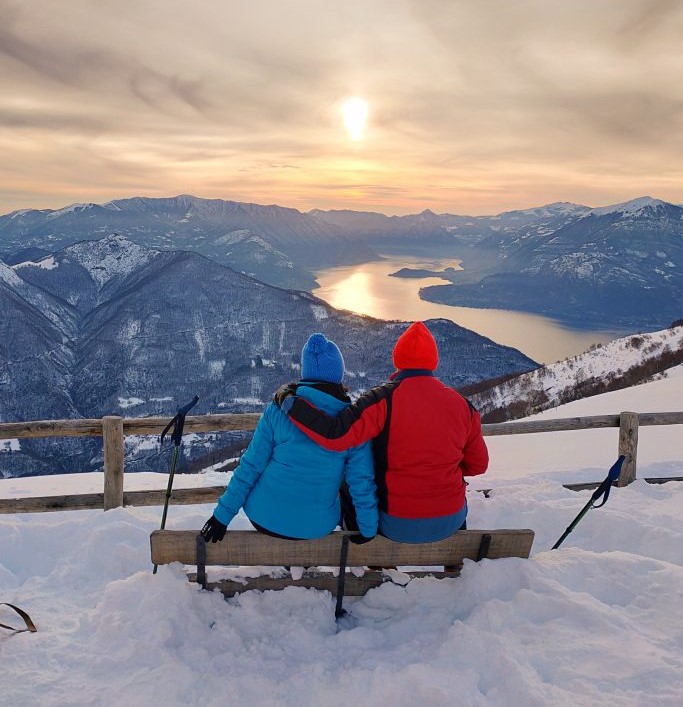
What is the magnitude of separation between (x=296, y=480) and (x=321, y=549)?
0.57 metres

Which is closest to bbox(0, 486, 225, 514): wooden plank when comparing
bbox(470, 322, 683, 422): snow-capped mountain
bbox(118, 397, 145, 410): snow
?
bbox(470, 322, 683, 422): snow-capped mountain

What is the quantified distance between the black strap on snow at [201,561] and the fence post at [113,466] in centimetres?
273

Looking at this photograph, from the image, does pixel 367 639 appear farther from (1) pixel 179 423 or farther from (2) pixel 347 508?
(1) pixel 179 423

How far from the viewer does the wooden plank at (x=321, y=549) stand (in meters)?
4.05

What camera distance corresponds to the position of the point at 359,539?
4.12 m

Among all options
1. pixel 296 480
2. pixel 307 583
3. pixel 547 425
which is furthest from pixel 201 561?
pixel 547 425

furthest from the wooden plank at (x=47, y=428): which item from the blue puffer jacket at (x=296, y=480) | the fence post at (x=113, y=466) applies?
the blue puffer jacket at (x=296, y=480)

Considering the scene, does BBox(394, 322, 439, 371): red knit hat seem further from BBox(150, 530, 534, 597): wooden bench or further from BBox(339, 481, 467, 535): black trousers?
BBox(150, 530, 534, 597): wooden bench

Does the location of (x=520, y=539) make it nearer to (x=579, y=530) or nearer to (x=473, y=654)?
(x=473, y=654)

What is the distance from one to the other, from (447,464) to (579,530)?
266 cm

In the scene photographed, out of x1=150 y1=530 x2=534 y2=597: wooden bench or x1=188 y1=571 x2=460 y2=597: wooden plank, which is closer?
x1=150 y1=530 x2=534 y2=597: wooden bench

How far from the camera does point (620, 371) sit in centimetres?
5434

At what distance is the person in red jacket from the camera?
12.5ft

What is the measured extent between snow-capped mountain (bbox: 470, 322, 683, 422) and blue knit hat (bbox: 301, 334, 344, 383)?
4245 cm
